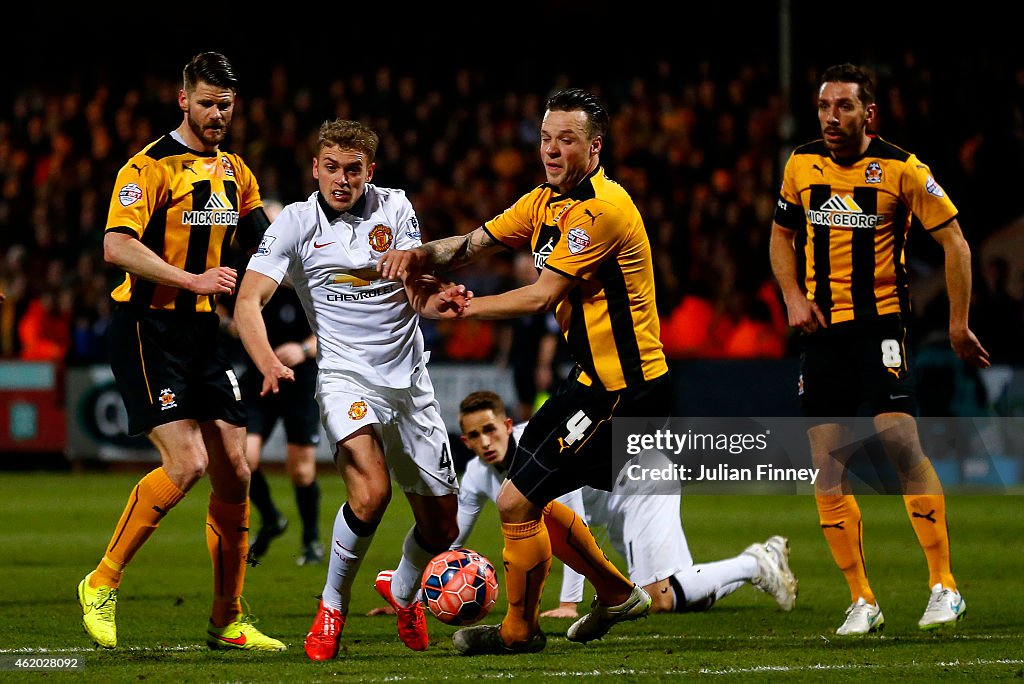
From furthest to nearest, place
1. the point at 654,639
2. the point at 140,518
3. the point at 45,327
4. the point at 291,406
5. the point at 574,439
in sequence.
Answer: the point at 45,327 → the point at 291,406 → the point at 654,639 → the point at 140,518 → the point at 574,439

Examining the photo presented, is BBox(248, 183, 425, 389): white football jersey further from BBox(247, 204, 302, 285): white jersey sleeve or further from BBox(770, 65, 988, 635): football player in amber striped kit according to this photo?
BBox(770, 65, 988, 635): football player in amber striped kit

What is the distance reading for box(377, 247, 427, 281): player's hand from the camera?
5887 millimetres

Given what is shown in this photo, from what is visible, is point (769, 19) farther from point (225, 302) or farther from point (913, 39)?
point (225, 302)

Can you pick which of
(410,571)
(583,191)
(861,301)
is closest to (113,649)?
(410,571)

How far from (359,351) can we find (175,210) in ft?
3.26

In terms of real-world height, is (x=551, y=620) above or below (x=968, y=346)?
below

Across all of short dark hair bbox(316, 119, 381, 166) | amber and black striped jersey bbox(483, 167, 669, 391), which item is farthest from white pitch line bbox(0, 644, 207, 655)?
short dark hair bbox(316, 119, 381, 166)

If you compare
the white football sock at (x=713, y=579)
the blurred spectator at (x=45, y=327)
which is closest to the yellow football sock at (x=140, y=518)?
the white football sock at (x=713, y=579)

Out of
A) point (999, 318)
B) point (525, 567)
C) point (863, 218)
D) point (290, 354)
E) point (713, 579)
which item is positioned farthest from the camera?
point (999, 318)

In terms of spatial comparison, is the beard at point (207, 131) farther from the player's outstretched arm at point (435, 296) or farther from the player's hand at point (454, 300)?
the player's hand at point (454, 300)

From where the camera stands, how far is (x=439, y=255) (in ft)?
20.0

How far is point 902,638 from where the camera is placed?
21.4 feet

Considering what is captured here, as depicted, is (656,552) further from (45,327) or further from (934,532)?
(45,327)

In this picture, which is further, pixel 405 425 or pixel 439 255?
pixel 405 425
